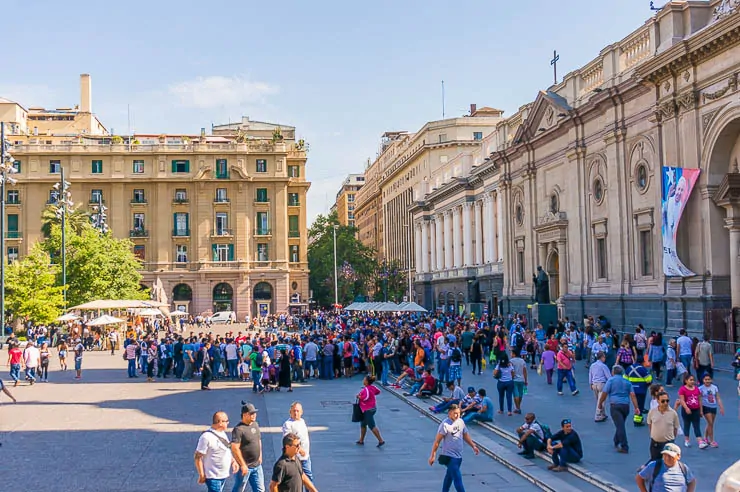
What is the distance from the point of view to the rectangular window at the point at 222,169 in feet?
252

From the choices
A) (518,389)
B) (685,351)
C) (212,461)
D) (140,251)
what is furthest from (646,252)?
(140,251)

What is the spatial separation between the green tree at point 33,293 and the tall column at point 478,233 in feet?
92.3

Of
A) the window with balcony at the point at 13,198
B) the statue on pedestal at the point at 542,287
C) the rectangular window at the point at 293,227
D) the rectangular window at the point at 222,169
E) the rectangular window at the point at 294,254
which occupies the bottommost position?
the statue on pedestal at the point at 542,287

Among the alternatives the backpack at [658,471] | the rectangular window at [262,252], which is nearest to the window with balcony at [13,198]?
the rectangular window at [262,252]

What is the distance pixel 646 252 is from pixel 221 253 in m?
49.7

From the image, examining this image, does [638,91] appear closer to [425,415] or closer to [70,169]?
[425,415]

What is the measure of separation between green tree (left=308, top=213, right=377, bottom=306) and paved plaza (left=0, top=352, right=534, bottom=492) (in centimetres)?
6429

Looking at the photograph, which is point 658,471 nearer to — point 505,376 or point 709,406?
point 709,406

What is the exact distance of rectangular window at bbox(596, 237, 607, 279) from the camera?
3781cm

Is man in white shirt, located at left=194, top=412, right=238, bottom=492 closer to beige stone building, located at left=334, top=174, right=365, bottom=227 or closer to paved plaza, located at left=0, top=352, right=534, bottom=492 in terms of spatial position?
paved plaza, located at left=0, top=352, right=534, bottom=492

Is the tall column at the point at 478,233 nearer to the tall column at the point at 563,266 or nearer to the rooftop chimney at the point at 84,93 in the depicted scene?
the tall column at the point at 563,266

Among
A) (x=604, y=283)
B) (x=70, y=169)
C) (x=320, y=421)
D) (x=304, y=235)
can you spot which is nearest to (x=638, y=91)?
(x=604, y=283)

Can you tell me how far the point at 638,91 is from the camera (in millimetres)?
33125

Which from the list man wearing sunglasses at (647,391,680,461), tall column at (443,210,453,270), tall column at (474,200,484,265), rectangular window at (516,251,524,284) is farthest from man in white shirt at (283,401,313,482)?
tall column at (443,210,453,270)
